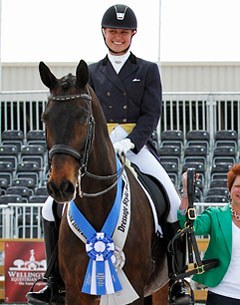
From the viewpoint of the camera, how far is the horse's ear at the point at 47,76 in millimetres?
6074

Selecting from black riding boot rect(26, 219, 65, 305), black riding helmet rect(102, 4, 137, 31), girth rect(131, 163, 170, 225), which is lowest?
black riding boot rect(26, 219, 65, 305)

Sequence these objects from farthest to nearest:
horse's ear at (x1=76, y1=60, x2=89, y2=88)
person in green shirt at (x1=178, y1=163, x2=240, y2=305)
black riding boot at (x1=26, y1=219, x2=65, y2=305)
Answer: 1. black riding boot at (x1=26, y1=219, x2=65, y2=305)
2. person in green shirt at (x1=178, y1=163, x2=240, y2=305)
3. horse's ear at (x1=76, y1=60, x2=89, y2=88)

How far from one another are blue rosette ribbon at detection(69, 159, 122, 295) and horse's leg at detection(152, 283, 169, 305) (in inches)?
58.5

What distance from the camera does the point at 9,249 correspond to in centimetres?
1373

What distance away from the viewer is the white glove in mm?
6766

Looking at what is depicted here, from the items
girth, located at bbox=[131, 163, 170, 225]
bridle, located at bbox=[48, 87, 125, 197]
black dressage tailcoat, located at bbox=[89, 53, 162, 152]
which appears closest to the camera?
bridle, located at bbox=[48, 87, 125, 197]

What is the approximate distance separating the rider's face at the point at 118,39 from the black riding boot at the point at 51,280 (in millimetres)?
1403

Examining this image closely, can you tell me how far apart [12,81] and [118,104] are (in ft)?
63.4

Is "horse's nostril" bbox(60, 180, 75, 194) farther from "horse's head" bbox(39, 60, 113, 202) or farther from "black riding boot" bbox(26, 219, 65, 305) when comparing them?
"black riding boot" bbox(26, 219, 65, 305)

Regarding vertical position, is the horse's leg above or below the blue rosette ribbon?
below

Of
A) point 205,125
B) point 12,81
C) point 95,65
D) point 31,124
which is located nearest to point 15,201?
point 31,124

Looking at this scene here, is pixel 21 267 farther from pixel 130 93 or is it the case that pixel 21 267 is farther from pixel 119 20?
pixel 119 20

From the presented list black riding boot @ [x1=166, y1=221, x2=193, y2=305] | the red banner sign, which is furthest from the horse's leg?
the red banner sign

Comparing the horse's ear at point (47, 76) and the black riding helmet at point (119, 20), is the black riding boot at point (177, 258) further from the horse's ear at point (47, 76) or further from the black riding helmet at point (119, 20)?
the horse's ear at point (47, 76)
